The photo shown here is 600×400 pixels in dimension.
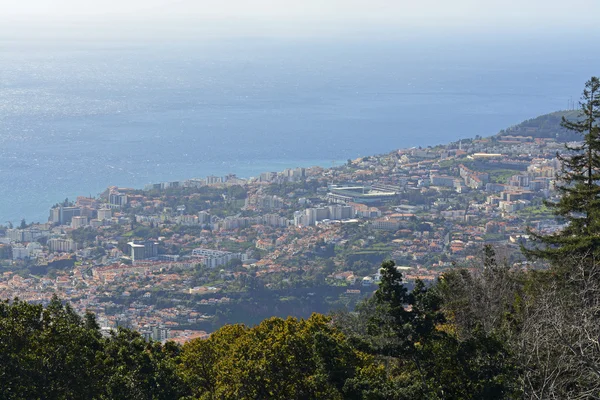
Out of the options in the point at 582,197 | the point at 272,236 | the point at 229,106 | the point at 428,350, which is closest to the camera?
the point at 428,350

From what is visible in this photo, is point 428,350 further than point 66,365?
No

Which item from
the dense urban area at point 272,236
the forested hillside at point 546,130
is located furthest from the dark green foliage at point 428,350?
the forested hillside at point 546,130

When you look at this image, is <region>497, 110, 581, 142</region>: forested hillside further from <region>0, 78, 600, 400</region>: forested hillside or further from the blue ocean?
<region>0, 78, 600, 400</region>: forested hillside

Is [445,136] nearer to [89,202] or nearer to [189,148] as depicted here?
[189,148]

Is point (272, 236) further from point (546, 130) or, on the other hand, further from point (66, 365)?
point (66, 365)

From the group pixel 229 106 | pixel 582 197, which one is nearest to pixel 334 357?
pixel 582 197

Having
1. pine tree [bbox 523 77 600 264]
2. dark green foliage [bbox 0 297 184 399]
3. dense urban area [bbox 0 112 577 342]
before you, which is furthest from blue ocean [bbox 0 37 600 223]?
dark green foliage [bbox 0 297 184 399]
